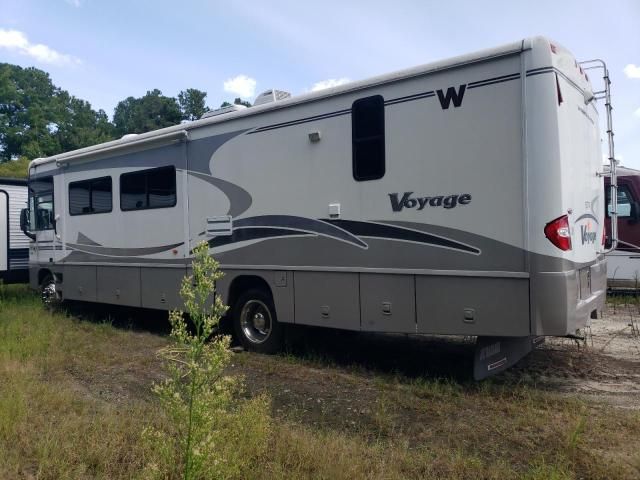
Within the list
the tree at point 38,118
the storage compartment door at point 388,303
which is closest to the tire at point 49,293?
the storage compartment door at point 388,303

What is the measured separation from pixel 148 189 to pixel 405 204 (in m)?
4.57

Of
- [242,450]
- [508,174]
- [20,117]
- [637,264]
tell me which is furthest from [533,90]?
[20,117]

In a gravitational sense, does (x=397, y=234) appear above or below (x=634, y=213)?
below

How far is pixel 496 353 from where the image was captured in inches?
212

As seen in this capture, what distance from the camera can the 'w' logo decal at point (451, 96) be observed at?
531 cm

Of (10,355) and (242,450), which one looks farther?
(10,355)

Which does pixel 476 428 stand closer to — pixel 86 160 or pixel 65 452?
pixel 65 452

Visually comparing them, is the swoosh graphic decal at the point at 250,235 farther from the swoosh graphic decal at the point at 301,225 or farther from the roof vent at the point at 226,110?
the roof vent at the point at 226,110

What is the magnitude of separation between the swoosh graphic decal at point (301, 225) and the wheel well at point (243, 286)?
69cm

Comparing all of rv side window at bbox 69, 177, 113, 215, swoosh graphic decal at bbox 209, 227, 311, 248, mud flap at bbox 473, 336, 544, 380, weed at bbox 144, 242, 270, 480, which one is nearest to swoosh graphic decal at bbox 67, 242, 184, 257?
rv side window at bbox 69, 177, 113, 215

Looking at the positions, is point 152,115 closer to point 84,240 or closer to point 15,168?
point 15,168

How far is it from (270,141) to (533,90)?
3258 mm

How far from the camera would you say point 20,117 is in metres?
51.9

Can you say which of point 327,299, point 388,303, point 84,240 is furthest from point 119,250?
point 388,303
